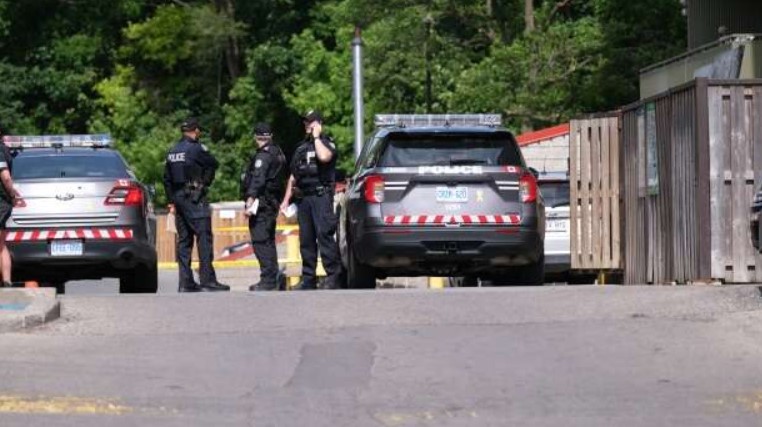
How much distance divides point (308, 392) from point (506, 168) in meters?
6.68

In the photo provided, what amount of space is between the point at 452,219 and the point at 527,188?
80 cm

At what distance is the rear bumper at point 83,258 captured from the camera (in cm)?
1783

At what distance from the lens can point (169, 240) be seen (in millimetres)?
50875

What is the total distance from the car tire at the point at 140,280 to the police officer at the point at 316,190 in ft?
5.89

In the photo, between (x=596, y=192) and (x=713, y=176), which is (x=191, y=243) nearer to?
(x=596, y=192)

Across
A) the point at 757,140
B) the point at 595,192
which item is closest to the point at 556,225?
the point at 595,192

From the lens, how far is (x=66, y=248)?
58.6 ft

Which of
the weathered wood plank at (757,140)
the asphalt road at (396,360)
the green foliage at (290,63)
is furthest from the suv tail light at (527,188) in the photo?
the green foliage at (290,63)

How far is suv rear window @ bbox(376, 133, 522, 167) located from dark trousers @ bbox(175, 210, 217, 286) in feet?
7.17

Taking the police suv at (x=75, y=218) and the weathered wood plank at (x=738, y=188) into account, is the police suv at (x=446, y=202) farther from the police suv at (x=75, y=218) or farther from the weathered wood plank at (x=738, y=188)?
the police suv at (x=75, y=218)

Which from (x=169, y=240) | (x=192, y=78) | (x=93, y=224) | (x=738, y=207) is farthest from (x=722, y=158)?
(x=192, y=78)

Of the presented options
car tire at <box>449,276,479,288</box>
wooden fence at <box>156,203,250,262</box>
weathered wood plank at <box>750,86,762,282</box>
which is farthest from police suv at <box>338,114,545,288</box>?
wooden fence at <box>156,203,250,262</box>

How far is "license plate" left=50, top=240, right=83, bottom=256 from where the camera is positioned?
17.8 m

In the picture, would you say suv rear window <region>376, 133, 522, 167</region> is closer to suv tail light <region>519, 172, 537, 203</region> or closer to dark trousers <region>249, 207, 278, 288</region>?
suv tail light <region>519, 172, 537, 203</region>
